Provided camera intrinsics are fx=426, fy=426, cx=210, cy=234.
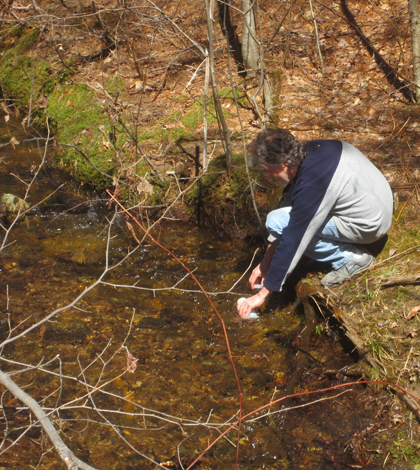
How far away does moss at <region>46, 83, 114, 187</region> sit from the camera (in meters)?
5.76

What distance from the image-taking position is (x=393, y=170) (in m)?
4.45

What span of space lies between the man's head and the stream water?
1.16m

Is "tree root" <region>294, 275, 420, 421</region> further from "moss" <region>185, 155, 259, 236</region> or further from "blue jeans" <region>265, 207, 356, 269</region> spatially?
"moss" <region>185, 155, 259, 236</region>

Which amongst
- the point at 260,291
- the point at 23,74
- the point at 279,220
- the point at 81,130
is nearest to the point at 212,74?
the point at 279,220

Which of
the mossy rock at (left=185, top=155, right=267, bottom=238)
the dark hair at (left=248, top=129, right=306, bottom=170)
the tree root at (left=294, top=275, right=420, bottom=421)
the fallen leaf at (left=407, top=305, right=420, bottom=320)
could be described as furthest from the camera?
the mossy rock at (left=185, top=155, right=267, bottom=238)

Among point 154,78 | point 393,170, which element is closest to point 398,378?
point 393,170

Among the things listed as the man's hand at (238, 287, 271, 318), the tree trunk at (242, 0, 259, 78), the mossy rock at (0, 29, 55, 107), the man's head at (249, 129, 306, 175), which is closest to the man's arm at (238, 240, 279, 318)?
the man's hand at (238, 287, 271, 318)

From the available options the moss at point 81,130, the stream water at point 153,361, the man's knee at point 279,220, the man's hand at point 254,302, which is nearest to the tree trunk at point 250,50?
the moss at point 81,130

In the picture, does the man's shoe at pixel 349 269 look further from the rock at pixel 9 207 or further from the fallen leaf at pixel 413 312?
A: the rock at pixel 9 207

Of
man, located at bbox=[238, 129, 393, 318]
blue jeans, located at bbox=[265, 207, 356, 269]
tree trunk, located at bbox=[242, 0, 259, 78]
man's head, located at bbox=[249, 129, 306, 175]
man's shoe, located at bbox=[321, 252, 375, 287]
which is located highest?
tree trunk, located at bbox=[242, 0, 259, 78]

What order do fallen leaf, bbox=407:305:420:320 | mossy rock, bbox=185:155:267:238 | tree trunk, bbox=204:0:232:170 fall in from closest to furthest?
fallen leaf, bbox=407:305:420:320 < tree trunk, bbox=204:0:232:170 < mossy rock, bbox=185:155:267:238

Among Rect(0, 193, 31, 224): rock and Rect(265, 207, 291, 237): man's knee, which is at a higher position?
Rect(265, 207, 291, 237): man's knee

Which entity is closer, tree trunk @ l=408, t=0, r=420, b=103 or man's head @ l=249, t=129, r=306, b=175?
man's head @ l=249, t=129, r=306, b=175

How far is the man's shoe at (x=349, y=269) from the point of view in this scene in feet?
11.7
